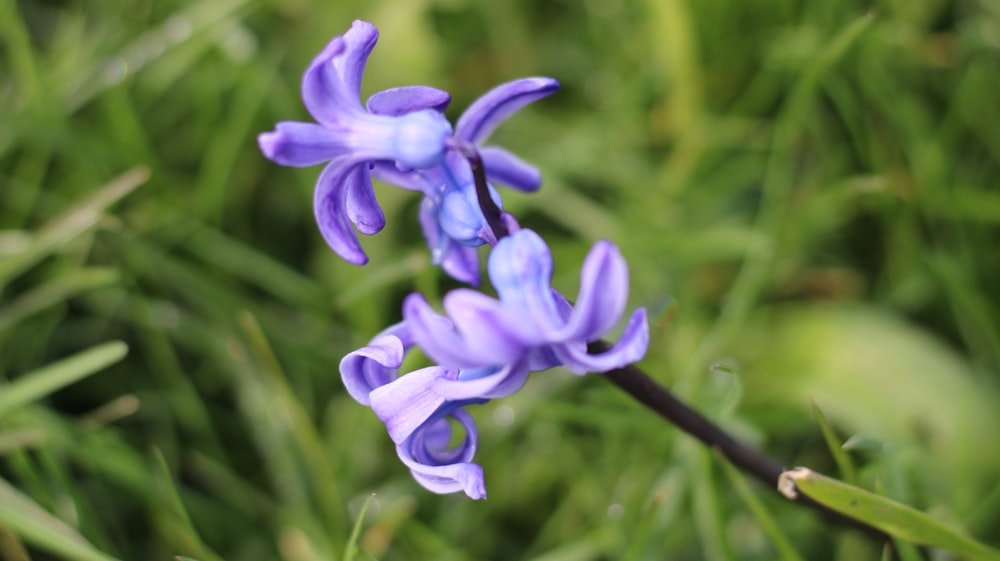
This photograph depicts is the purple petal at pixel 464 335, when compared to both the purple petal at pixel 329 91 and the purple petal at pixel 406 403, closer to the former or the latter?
the purple petal at pixel 406 403

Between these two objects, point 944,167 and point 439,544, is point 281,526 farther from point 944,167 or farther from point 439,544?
point 944,167

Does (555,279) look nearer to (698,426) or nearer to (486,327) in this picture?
(698,426)

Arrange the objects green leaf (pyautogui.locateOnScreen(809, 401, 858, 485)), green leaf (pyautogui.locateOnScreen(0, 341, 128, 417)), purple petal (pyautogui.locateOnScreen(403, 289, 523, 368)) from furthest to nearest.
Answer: green leaf (pyautogui.locateOnScreen(0, 341, 128, 417)), green leaf (pyautogui.locateOnScreen(809, 401, 858, 485)), purple petal (pyautogui.locateOnScreen(403, 289, 523, 368))

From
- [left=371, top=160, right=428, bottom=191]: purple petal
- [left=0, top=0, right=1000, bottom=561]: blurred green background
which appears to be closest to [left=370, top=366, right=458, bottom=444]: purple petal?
[left=371, top=160, right=428, bottom=191]: purple petal

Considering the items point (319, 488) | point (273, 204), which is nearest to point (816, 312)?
point (319, 488)

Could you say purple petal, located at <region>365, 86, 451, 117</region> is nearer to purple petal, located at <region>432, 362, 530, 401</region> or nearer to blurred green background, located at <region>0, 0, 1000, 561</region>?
purple petal, located at <region>432, 362, 530, 401</region>

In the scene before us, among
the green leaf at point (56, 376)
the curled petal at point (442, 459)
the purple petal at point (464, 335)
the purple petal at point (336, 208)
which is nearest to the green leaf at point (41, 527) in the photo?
the green leaf at point (56, 376)

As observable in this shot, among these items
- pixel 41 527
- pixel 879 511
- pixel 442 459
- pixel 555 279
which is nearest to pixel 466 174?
pixel 442 459
